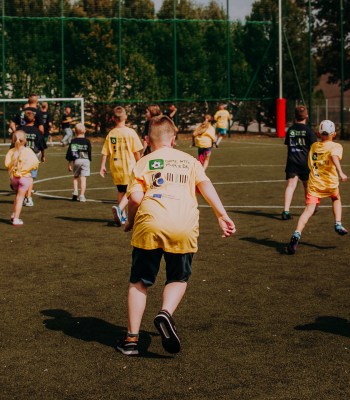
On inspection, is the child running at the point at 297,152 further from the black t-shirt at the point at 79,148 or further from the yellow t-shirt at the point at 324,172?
the black t-shirt at the point at 79,148

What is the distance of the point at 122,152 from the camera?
538 inches

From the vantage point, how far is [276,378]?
582cm

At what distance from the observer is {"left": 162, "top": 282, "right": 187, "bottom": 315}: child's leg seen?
6.35 meters

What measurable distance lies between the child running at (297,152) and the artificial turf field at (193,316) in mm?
536

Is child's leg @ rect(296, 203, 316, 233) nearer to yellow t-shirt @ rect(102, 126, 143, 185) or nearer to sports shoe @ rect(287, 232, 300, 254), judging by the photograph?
sports shoe @ rect(287, 232, 300, 254)

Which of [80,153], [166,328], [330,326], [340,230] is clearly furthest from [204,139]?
[166,328]

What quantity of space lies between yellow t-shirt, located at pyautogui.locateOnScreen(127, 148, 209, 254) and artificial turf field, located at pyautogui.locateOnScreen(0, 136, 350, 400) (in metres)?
0.88

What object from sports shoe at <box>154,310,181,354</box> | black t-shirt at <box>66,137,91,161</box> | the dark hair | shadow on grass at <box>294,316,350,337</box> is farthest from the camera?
black t-shirt at <box>66,137,91,161</box>

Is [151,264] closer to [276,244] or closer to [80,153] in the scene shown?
[276,244]

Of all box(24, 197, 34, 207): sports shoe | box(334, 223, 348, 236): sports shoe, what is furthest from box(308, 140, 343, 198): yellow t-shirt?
box(24, 197, 34, 207): sports shoe

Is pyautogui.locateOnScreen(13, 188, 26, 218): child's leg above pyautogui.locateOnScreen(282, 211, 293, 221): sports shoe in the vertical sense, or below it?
above

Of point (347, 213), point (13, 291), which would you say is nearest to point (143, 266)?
point (13, 291)

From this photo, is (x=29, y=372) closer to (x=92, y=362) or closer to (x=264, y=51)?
(x=92, y=362)

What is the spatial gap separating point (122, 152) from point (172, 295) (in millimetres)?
7459
